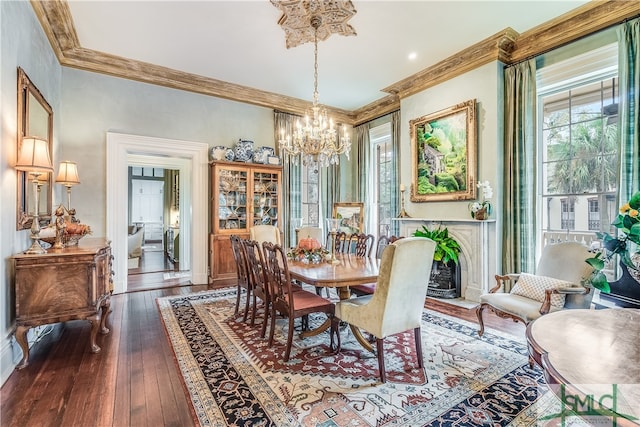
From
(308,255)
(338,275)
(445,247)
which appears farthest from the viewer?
(445,247)

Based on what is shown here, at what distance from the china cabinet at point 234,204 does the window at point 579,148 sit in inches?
164

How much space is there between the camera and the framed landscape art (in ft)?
14.1

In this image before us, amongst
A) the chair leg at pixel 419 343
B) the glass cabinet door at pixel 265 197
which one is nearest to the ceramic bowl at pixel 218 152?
the glass cabinet door at pixel 265 197

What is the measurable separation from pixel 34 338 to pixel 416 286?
135 inches

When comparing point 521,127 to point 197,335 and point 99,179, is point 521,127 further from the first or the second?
point 99,179

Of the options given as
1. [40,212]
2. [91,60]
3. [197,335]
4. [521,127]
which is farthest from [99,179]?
[521,127]

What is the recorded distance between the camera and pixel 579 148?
3680 millimetres

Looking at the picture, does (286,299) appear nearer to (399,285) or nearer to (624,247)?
(399,285)

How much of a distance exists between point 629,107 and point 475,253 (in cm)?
219

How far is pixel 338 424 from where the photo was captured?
175 cm

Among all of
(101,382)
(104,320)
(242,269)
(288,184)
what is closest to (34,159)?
(104,320)

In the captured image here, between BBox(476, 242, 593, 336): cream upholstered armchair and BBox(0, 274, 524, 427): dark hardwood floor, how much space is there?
0.60 m

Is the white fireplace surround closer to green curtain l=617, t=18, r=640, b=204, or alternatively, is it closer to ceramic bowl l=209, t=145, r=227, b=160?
green curtain l=617, t=18, r=640, b=204

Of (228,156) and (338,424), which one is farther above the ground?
(228,156)
